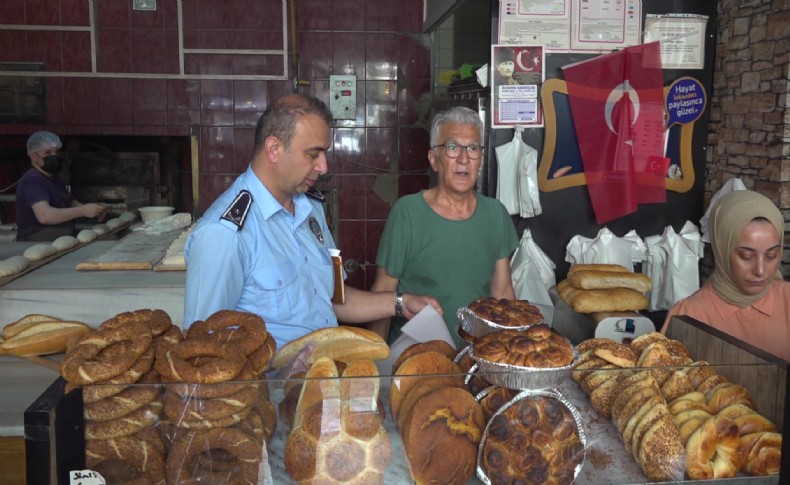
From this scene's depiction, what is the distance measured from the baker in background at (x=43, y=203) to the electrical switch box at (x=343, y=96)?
210 centimetres

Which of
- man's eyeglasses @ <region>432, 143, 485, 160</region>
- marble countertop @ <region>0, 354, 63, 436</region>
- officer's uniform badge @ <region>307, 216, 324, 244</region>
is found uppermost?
man's eyeglasses @ <region>432, 143, 485, 160</region>

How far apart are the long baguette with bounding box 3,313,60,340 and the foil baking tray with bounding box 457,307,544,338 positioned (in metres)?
2.03

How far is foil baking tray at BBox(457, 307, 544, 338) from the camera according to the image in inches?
65.2

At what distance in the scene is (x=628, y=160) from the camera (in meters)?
4.22

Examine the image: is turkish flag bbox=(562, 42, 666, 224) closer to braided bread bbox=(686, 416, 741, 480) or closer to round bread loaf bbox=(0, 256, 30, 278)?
braided bread bbox=(686, 416, 741, 480)

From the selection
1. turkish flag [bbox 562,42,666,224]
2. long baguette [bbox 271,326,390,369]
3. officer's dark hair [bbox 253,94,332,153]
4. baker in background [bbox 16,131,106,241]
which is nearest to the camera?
long baguette [bbox 271,326,390,369]

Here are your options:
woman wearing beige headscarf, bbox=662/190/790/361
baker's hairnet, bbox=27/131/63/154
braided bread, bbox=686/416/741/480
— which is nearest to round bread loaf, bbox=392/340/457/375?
braided bread, bbox=686/416/741/480

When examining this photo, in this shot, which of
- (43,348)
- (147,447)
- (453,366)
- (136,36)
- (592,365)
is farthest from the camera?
(136,36)

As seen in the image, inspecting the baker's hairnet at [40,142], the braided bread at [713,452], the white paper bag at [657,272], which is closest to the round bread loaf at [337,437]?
the braided bread at [713,452]

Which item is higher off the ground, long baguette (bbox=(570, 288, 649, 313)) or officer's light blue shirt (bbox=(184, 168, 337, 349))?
officer's light blue shirt (bbox=(184, 168, 337, 349))

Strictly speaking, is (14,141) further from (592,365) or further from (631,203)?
(592,365)

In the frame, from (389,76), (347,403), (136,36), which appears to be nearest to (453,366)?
(347,403)

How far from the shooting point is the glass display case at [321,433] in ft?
3.96

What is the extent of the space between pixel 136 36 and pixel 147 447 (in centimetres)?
531
